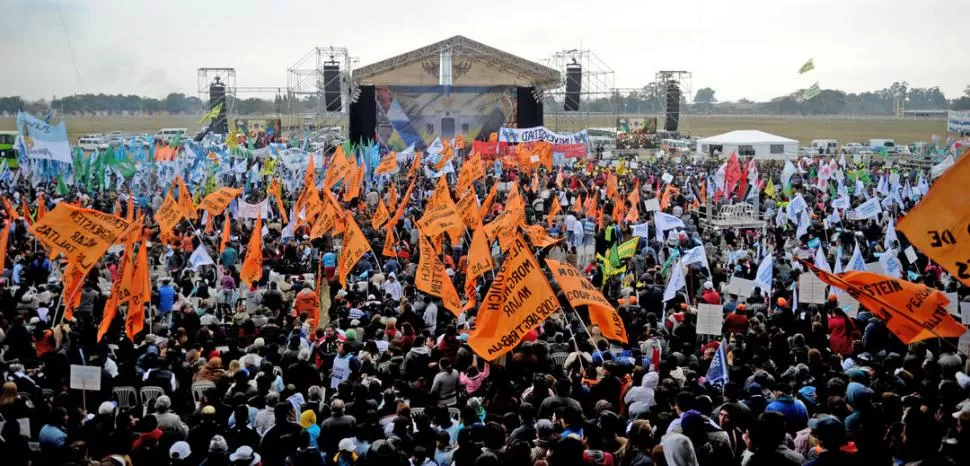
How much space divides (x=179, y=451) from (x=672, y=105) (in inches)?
2082

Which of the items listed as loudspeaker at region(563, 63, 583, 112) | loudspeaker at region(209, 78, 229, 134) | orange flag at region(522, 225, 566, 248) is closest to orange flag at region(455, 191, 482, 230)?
orange flag at region(522, 225, 566, 248)

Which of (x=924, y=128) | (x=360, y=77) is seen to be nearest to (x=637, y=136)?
(x=360, y=77)

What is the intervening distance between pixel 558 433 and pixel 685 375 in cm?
215

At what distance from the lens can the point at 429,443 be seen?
6484 mm

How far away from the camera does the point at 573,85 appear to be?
5078cm

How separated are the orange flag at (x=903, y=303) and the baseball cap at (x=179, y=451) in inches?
209

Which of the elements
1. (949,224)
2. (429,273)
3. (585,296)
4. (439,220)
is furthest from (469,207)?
(949,224)

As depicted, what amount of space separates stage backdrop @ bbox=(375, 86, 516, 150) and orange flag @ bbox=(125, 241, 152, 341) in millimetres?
38056

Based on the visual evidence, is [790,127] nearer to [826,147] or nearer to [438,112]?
[826,147]

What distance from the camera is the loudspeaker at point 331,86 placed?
47375 millimetres

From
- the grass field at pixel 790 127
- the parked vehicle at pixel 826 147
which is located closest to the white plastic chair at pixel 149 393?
the parked vehicle at pixel 826 147

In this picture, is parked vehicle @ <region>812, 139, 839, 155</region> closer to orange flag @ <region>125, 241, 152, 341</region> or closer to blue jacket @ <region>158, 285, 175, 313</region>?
blue jacket @ <region>158, 285, 175, 313</region>

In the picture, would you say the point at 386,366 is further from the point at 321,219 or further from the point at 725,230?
the point at 725,230

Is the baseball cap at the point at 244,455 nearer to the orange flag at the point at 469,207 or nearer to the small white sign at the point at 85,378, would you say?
the small white sign at the point at 85,378
